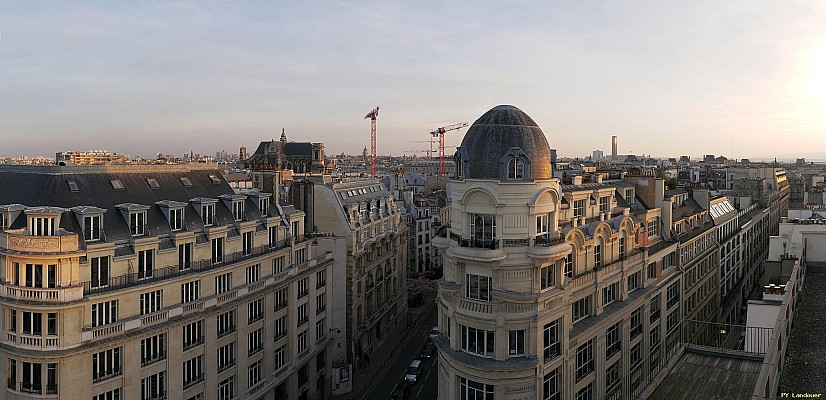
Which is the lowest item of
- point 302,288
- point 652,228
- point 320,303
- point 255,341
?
point 255,341

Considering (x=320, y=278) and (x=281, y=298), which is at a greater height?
(x=320, y=278)

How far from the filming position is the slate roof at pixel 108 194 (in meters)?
44.8

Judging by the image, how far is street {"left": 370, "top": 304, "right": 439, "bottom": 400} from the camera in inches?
2650

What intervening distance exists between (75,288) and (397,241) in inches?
2054

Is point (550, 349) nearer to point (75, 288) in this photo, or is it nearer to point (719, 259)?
point (75, 288)

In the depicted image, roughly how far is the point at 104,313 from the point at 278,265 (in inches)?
714

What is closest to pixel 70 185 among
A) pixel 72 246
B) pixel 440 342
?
pixel 72 246

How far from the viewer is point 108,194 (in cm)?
4775

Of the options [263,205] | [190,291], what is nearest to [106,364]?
[190,291]

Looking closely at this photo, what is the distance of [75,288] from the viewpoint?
40.1 m

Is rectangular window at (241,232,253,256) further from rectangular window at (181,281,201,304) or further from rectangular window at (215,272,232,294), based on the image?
rectangular window at (181,281,201,304)

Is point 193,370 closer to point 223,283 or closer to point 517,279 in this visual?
point 223,283

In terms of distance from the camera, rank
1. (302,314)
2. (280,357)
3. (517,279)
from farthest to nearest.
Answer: (302,314) < (280,357) < (517,279)

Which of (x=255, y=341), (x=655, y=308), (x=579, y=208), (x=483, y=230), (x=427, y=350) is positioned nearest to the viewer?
(x=483, y=230)
